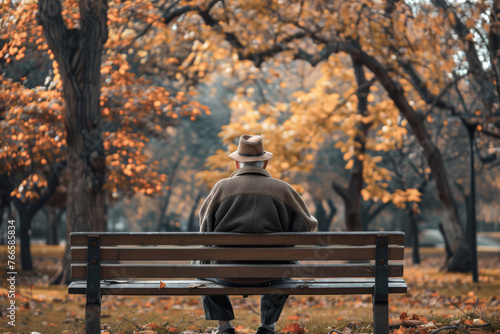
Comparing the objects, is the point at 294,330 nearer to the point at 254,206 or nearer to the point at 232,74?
the point at 254,206

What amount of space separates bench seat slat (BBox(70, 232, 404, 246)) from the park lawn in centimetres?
143

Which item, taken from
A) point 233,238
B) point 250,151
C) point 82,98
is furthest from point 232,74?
point 233,238

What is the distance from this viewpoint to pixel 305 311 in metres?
11.0

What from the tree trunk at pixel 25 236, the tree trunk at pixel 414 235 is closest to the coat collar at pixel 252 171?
the tree trunk at pixel 25 236

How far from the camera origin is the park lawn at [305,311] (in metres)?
6.50

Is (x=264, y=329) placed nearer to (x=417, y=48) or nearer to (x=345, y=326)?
(x=345, y=326)

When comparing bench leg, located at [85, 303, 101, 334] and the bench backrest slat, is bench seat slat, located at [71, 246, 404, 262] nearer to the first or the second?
the bench backrest slat

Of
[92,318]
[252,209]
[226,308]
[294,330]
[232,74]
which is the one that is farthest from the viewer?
[232,74]

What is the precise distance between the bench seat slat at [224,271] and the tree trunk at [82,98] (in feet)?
23.0

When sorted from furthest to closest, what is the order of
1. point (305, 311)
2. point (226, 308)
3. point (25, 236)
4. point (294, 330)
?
point (25, 236)
point (305, 311)
point (294, 330)
point (226, 308)

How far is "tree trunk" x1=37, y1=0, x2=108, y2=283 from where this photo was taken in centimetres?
1130

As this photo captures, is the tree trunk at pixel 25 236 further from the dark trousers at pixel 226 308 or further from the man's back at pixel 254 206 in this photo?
the man's back at pixel 254 206

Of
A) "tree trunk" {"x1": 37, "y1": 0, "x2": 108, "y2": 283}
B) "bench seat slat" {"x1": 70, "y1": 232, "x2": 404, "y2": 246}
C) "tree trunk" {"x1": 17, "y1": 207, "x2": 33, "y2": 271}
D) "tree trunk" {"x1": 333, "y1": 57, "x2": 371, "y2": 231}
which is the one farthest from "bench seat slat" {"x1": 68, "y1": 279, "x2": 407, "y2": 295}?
"tree trunk" {"x1": 17, "y1": 207, "x2": 33, "y2": 271}

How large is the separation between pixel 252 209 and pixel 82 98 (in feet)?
23.6
